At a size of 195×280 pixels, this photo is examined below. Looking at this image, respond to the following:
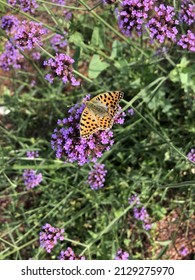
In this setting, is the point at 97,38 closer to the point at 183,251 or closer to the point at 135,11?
the point at 135,11

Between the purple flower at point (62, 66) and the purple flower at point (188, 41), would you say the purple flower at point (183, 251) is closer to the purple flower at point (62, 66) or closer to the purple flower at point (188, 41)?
the purple flower at point (188, 41)

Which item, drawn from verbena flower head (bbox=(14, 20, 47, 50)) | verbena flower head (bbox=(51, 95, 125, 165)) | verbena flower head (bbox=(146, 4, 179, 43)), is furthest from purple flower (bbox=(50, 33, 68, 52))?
verbena flower head (bbox=(51, 95, 125, 165))

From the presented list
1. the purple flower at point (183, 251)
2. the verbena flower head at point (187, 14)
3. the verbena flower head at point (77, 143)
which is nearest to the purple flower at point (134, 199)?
the purple flower at point (183, 251)

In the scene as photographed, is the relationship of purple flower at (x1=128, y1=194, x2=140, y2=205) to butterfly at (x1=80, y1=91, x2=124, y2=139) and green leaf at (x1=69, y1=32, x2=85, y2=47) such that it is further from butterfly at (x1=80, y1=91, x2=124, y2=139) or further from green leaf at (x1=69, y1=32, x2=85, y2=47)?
green leaf at (x1=69, y1=32, x2=85, y2=47)

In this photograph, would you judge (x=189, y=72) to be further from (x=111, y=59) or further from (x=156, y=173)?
(x=156, y=173)

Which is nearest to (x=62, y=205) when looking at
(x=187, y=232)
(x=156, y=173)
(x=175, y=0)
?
(x=156, y=173)

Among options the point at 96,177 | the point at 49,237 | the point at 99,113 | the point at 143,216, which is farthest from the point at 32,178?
the point at 99,113
